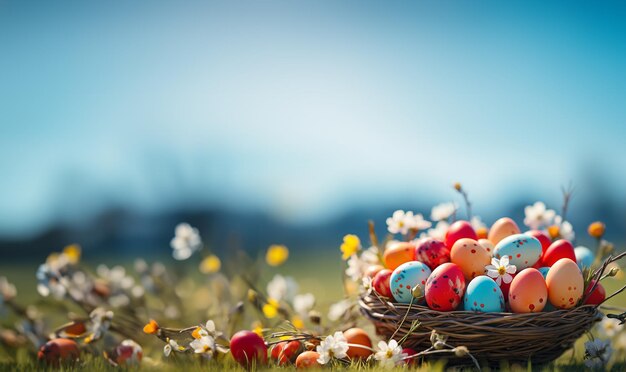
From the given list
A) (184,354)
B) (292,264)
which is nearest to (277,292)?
(184,354)

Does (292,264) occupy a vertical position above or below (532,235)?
below

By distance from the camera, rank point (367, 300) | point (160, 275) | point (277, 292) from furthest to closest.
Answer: point (160, 275) → point (277, 292) → point (367, 300)

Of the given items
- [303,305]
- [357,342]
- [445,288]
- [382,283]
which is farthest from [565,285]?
[303,305]

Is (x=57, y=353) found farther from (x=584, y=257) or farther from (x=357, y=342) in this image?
(x=584, y=257)

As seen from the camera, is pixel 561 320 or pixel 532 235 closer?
pixel 561 320

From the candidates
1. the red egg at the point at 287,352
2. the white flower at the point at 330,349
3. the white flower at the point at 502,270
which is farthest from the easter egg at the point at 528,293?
the red egg at the point at 287,352

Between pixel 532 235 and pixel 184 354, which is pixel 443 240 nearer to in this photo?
pixel 532 235
